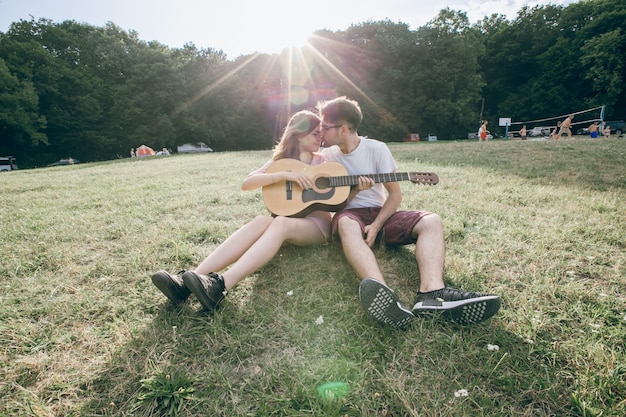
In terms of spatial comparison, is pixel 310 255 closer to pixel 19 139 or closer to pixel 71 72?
pixel 19 139

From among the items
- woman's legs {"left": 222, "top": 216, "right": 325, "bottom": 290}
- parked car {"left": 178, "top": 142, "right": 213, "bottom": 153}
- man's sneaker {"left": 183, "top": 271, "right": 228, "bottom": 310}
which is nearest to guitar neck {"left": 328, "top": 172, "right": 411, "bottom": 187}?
woman's legs {"left": 222, "top": 216, "right": 325, "bottom": 290}

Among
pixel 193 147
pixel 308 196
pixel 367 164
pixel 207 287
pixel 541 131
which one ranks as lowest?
pixel 207 287

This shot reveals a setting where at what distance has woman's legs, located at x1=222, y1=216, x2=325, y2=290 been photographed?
2370 mm

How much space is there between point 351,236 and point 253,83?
38.8 metres

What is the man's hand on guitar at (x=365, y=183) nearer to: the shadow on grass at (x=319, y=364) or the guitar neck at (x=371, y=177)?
the guitar neck at (x=371, y=177)

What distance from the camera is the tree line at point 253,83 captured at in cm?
3250

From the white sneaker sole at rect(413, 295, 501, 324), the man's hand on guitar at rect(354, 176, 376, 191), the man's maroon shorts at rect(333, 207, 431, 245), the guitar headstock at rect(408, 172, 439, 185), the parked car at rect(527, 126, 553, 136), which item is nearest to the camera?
the white sneaker sole at rect(413, 295, 501, 324)

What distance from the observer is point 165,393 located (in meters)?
1.61

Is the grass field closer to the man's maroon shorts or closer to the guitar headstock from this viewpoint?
the man's maroon shorts

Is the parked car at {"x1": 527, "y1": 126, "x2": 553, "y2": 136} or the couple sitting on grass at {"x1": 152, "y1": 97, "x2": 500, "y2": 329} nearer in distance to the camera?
the couple sitting on grass at {"x1": 152, "y1": 97, "x2": 500, "y2": 329}

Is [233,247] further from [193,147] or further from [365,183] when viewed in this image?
[193,147]

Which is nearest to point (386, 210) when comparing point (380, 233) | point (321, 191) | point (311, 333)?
point (380, 233)

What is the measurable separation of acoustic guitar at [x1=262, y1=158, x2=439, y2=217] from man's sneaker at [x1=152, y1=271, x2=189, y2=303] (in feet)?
3.70

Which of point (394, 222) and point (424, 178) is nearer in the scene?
point (394, 222)
